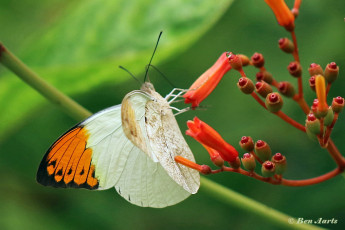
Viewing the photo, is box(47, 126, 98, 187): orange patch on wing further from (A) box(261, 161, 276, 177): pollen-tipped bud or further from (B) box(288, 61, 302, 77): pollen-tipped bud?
(B) box(288, 61, 302, 77): pollen-tipped bud

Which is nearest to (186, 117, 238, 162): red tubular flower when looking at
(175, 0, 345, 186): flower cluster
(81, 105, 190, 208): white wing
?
(175, 0, 345, 186): flower cluster

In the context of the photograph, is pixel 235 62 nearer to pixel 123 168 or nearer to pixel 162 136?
pixel 162 136

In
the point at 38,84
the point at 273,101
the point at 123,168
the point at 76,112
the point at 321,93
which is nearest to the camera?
the point at 321,93

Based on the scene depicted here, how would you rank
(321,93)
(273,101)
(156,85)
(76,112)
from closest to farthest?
1. (321,93)
2. (273,101)
3. (76,112)
4. (156,85)

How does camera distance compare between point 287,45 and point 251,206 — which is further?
point 251,206

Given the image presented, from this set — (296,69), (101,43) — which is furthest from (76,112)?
(296,69)

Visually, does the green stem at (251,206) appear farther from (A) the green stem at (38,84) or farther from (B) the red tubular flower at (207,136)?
(A) the green stem at (38,84)
